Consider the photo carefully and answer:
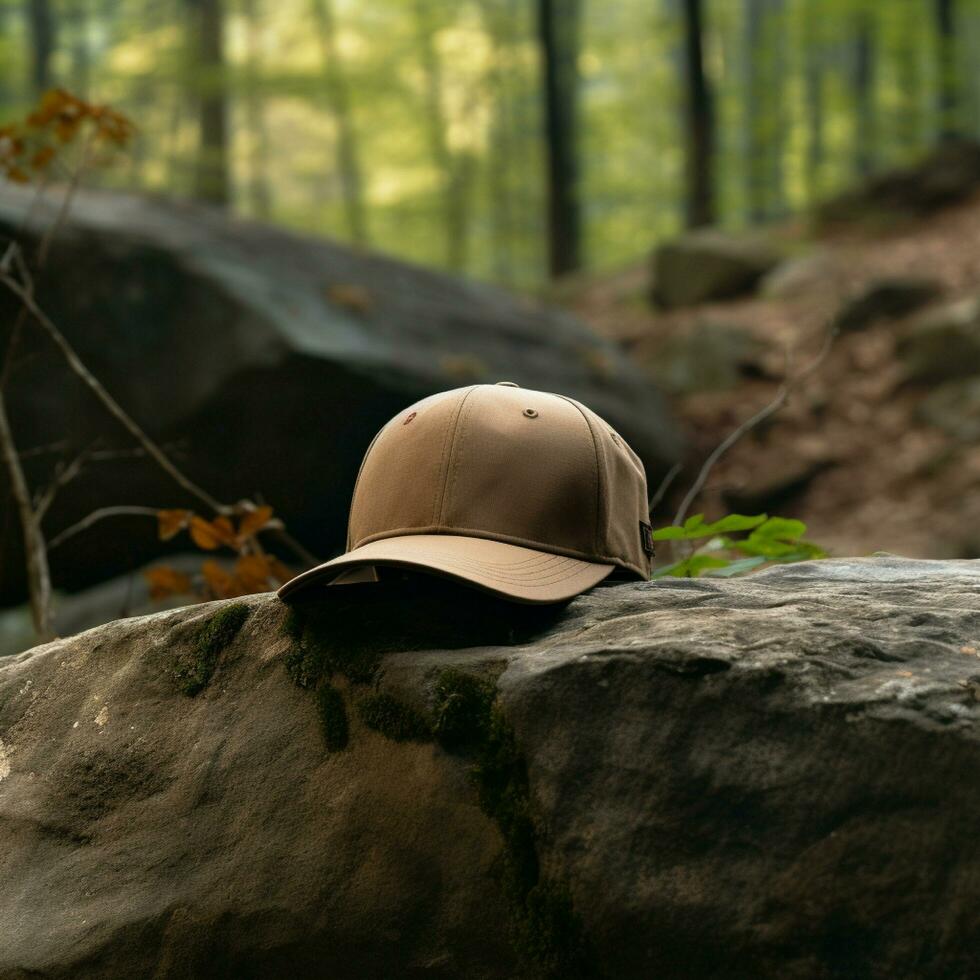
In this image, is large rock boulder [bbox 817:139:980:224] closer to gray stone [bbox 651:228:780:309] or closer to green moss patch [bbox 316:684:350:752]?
gray stone [bbox 651:228:780:309]

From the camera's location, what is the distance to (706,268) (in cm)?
1125

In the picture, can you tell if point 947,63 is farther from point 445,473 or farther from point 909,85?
point 445,473

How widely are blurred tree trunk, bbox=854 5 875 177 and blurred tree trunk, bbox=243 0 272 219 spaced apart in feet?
38.7

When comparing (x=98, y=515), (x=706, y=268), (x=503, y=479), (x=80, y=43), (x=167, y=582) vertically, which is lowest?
(x=706, y=268)

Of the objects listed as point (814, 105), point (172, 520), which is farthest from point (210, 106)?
point (814, 105)

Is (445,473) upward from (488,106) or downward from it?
downward

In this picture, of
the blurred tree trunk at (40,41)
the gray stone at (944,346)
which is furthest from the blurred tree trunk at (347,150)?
the gray stone at (944,346)

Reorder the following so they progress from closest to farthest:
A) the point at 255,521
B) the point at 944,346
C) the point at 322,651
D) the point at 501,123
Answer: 1. the point at 322,651
2. the point at 255,521
3. the point at 944,346
4. the point at 501,123

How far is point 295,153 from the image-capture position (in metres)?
28.7

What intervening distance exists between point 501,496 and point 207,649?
2.05ft

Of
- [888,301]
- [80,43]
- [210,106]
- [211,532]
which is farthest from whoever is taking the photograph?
[80,43]

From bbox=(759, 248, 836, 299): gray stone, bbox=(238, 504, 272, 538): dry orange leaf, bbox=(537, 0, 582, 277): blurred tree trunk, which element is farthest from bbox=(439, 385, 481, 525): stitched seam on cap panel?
bbox=(537, 0, 582, 277): blurred tree trunk

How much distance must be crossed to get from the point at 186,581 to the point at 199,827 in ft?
5.43

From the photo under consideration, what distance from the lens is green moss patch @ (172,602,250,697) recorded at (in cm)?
199
